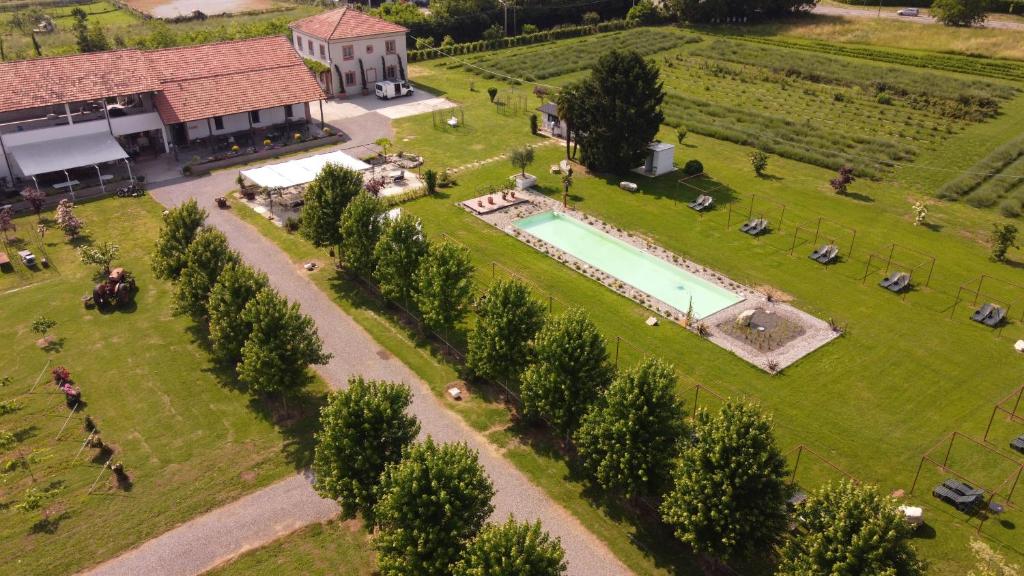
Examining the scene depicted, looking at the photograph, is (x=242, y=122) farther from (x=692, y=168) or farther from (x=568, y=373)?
(x=568, y=373)

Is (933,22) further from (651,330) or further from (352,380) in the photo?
(352,380)

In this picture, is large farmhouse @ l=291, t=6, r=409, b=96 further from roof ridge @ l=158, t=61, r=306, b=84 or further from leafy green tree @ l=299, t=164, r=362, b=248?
leafy green tree @ l=299, t=164, r=362, b=248

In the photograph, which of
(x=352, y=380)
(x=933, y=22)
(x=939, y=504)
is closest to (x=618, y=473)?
(x=352, y=380)

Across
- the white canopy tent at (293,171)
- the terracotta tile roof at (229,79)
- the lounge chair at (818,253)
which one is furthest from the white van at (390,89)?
the lounge chair at (818,253)

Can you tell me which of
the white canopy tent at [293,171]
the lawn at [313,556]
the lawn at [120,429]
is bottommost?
the lawn at [313,556]

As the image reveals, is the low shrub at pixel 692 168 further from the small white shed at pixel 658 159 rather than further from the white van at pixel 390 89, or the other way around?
the white van at pixel 390 89

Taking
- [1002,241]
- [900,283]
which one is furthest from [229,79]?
[1002,241]
